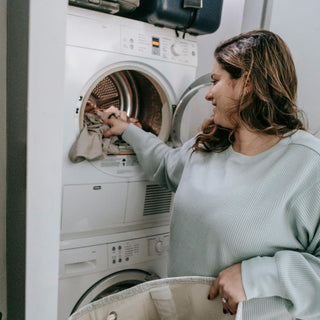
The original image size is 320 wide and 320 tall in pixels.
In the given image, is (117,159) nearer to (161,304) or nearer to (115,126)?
(115,126)

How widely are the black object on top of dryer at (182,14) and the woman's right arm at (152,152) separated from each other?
0.48m

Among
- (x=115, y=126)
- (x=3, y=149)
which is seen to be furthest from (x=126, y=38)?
(x=3, y=149)

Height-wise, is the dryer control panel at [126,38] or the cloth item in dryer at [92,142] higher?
the dryer control panel at [126,38]

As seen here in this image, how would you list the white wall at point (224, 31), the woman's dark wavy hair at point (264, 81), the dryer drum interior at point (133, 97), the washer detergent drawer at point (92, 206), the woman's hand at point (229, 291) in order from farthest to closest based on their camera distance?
the white wall at point (224, 31), the dryer drum interior at point (133, 97), the washer detergent drawer at point (92, 206), the woman's dark wavy hair at point (264, 81), the woman's hand at point (229, 291)

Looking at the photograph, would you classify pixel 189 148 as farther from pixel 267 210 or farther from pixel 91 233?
pixel 91 233

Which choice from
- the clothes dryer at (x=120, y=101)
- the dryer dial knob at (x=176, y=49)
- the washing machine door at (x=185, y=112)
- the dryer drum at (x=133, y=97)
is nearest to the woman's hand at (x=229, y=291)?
the clothes dryer at (x=120, y=101)

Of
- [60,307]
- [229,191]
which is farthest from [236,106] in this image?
[60,307]

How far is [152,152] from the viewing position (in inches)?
57.2

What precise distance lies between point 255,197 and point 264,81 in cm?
37

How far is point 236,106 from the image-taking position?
3.68 ft

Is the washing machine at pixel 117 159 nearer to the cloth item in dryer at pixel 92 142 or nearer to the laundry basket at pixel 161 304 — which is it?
the cloth item in dryer at pixel 92 142

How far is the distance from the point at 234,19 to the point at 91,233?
5.61ft

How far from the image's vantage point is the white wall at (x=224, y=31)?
225 centimetres

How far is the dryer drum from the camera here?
1.62 m
